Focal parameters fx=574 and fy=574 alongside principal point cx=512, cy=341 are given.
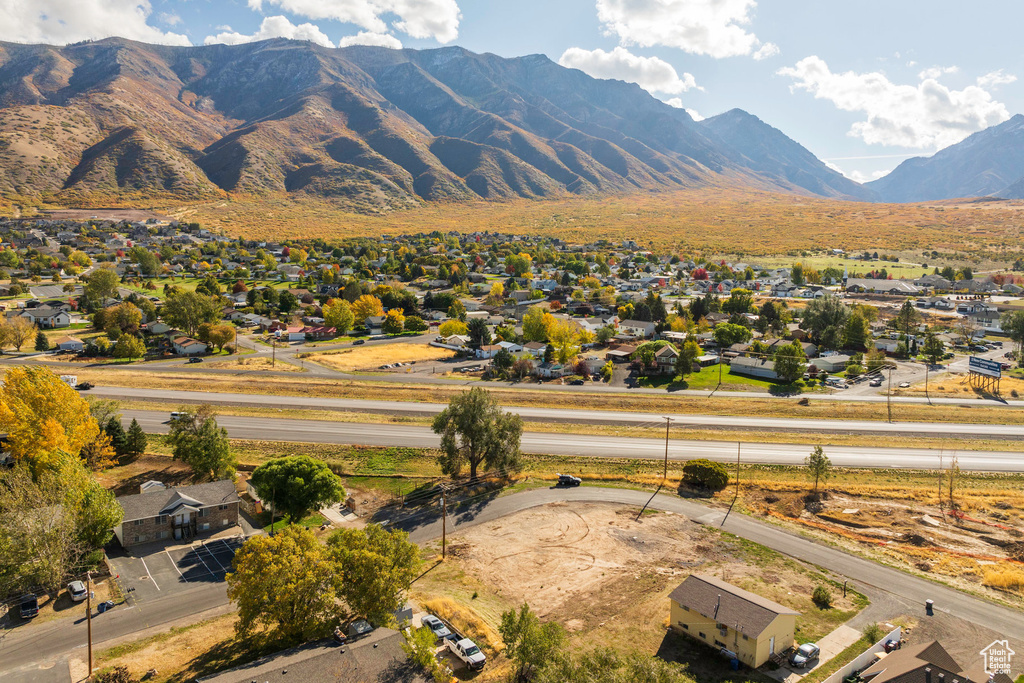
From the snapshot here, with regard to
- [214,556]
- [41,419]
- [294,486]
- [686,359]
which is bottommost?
[214,556]

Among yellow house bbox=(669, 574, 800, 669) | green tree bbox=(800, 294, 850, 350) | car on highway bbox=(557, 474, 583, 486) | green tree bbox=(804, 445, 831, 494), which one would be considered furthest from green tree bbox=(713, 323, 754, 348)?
yellow house bbox=(669, 574, 800, 669)

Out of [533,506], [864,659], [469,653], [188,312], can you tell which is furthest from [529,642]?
[188,312]

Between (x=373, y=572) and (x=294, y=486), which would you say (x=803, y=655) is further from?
(x=294, y=486)

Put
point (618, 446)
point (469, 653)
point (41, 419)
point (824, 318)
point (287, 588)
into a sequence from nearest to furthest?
point (287, 588) < point (469, 653) < point (41, 419) < point (618, 446) < point (824, 318)

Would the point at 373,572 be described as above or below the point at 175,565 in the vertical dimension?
above

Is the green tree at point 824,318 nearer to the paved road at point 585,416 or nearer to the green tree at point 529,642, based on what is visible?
the paved road at point 585,416

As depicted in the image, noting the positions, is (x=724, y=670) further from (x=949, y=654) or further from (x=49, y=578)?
(x=49, y=578)

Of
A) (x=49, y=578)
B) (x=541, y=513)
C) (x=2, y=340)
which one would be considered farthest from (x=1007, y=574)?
(x=2, y=340)
